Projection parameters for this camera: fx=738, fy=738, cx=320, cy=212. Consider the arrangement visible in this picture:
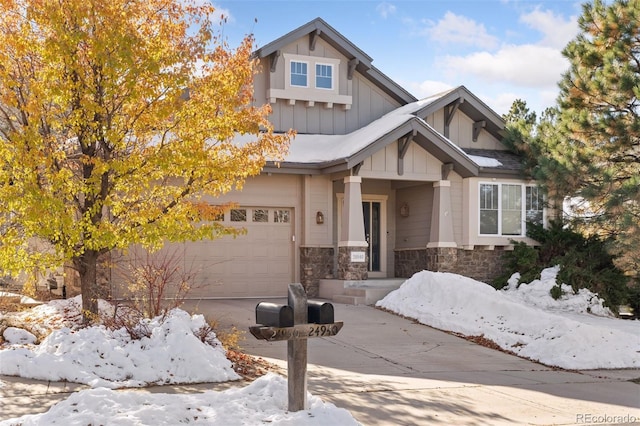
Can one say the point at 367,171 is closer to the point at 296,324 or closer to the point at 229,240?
the point at 229,240

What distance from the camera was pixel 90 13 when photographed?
32.9 ft

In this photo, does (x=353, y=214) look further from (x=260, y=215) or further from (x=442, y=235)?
(x=442, y=235)

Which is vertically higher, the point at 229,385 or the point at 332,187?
the point at 332,187

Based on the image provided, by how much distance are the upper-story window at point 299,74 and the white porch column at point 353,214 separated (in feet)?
12.4

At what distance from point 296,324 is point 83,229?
498 centimetres

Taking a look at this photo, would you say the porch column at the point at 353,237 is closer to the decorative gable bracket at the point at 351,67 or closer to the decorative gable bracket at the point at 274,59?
the decorative gable bracket at the point at 274,59

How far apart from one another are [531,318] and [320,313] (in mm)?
8203

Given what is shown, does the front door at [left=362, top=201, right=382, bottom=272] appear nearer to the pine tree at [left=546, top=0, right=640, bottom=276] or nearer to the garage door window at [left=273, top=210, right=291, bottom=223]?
the garage door window at [left=273, top=210, right=291, bottom=223]

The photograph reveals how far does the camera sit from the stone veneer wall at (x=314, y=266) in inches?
722

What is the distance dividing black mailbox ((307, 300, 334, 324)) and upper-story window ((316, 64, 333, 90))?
14.5m

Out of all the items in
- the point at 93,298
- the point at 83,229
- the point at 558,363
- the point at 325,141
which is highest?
the point at 325,141

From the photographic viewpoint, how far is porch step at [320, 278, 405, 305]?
1677 cm

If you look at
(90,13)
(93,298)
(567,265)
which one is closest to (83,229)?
(93,298)

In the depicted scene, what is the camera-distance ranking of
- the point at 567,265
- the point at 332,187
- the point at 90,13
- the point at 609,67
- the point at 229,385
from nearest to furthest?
the point at 229,385
the point at 90,13
the point at 609,67
the point at 567,265
the point at 332,187
